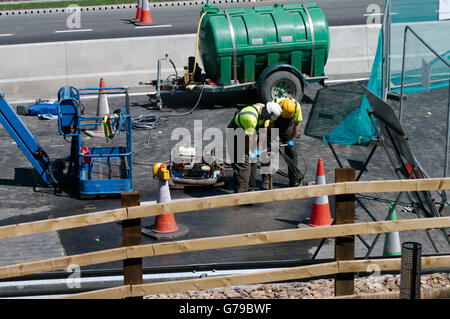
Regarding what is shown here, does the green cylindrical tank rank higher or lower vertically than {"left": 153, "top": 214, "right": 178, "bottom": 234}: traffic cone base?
higher

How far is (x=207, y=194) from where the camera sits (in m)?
10.9

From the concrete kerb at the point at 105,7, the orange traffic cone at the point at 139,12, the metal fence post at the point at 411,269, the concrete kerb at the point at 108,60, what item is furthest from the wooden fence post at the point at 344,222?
the concrete kerb at the point at 105,7

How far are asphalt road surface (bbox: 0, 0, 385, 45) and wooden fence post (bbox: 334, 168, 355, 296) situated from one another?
1638 cm

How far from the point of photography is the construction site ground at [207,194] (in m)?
8.62

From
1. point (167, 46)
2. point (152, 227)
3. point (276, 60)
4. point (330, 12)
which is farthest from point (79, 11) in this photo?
point (152, 227)

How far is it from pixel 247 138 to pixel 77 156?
8.40 ft

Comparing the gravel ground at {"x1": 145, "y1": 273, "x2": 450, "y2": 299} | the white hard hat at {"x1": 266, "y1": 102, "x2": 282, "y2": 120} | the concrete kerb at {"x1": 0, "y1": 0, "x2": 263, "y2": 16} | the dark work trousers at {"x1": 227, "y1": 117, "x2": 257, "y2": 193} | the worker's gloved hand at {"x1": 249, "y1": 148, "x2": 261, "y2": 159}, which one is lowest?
the gravel ground at {"x1": 145, "y1": 273, "x2": 450, "y2": 299}

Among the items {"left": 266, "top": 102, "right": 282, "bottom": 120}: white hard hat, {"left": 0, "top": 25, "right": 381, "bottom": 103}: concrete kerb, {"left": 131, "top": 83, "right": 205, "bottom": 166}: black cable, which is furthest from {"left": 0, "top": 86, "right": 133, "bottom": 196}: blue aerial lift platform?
{"left": 0, "top": 25, "right": 381, "bottom": 103}: concrete kerb

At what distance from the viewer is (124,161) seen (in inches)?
444

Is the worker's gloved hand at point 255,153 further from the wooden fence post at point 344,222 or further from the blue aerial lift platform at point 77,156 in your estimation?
the wooden fence post at point 344,222

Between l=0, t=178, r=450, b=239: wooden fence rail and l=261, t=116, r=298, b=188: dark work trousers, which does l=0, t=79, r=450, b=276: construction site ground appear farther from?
l=0, t=178, r=450, b=239: wooden fence rail

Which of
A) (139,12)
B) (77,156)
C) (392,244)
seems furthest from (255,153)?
(139,12)

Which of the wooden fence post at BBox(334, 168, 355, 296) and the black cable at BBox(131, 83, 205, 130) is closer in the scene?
the wooden fence post at BBox(334, 168, 355, 296)

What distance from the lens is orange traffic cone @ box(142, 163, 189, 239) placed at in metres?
9.16
